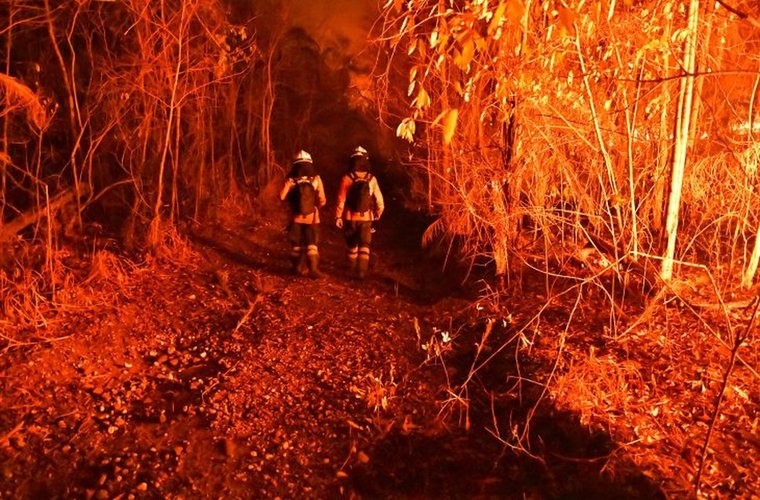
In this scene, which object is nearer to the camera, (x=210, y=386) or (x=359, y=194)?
(x=210, y=386)

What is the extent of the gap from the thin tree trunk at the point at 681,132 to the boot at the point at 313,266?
4224 millimetres

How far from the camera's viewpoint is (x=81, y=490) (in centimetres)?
440

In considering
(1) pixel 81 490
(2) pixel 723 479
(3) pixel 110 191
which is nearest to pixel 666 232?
(2) pixel 723 479

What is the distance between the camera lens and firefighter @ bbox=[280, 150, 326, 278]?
25.7 feet

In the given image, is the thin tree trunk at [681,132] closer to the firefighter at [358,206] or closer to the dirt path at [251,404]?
the dirt path at [251,404]

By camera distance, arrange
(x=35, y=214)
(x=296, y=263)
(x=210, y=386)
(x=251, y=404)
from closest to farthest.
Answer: (x=251, y=404), (x=210, y=386), (x=35, y=214), (x=296, y=263)

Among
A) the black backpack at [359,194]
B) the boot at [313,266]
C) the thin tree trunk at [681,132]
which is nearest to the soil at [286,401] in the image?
the boot at [313,266]

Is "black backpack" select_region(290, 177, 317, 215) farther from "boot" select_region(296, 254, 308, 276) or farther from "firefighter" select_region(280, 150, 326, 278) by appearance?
"boot" select_region(296, 254, 308, 276)

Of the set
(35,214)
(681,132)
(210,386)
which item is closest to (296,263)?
(210,386)

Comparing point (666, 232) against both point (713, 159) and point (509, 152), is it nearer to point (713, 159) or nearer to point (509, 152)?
point (713, 159)

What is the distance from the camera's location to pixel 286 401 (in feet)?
17.9

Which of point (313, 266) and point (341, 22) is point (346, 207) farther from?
point (341, 22)

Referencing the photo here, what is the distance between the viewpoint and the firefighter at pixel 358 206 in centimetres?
787

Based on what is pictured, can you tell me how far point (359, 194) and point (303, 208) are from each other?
74 centimetres
